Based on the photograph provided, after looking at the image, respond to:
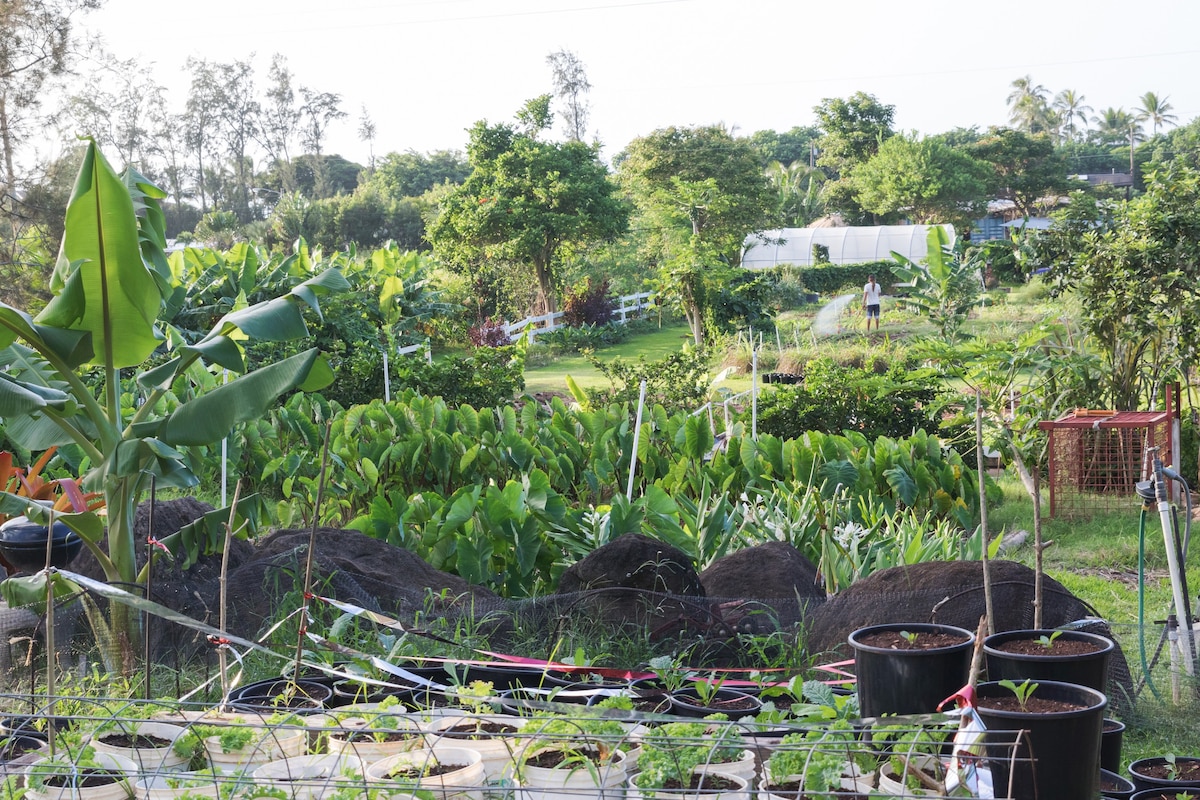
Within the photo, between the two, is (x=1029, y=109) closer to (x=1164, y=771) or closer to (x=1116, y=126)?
(x=1116, y=126)

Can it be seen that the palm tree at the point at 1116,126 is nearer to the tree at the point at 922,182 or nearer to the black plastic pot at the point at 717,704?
the tree at the point at 922,182

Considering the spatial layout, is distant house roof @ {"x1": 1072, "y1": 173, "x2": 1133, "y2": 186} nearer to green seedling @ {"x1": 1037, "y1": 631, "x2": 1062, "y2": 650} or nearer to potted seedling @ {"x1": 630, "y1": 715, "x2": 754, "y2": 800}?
green seedling @ {"x1": 1037, "y1": 631, "x2": 1062, "y2": 650}

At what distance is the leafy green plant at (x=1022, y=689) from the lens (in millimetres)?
2709

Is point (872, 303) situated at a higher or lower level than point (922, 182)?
lower

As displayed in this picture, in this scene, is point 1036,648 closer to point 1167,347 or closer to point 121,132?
point 1167,347

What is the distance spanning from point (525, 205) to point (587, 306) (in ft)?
8.87

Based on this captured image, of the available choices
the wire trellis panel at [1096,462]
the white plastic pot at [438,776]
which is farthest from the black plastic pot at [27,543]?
the wire trellis panel at [1096,462]

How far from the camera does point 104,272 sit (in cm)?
444

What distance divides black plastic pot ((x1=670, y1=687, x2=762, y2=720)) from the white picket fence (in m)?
16.0

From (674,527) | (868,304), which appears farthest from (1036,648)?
(868,304)

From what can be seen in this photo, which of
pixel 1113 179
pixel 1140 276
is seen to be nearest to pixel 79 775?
pixel 1140 276

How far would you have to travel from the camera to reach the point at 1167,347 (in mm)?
8781

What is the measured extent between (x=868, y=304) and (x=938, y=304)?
409 cm

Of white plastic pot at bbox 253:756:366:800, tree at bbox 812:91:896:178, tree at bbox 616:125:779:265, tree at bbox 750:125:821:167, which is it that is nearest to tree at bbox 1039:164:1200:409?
white plastic pot at bbox 253:756:366:800
